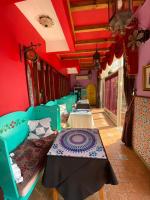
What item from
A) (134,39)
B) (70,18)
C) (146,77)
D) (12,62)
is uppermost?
(70,18)

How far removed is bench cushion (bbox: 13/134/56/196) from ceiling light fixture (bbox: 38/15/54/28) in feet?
7.36

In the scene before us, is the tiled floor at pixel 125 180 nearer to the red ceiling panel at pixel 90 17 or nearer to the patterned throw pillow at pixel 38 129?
the patterned throw pillow at pixel 38 129

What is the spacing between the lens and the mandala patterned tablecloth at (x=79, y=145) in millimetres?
1362

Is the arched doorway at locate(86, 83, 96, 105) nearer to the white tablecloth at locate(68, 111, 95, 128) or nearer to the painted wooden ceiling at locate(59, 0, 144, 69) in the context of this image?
the painted wooden ceiling at locate(59, 0, 144, 69)

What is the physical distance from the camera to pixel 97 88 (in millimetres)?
9117

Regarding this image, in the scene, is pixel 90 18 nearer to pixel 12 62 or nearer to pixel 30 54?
pixel 30 54

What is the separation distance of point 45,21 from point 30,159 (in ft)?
Answer: 8.18

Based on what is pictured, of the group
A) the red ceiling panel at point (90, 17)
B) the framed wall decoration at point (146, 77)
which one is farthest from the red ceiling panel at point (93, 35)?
the framed wall decoration at point (146, 77)

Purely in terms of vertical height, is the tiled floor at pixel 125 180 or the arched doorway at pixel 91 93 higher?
the arched doorway at pixel 91 93

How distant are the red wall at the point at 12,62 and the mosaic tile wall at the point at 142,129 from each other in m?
2.14

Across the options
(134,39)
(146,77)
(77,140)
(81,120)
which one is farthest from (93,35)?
(77,140)

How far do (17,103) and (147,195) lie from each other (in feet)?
7.48

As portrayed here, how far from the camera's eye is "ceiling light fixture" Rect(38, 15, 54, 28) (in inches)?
95.7

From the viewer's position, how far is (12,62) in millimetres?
1988
